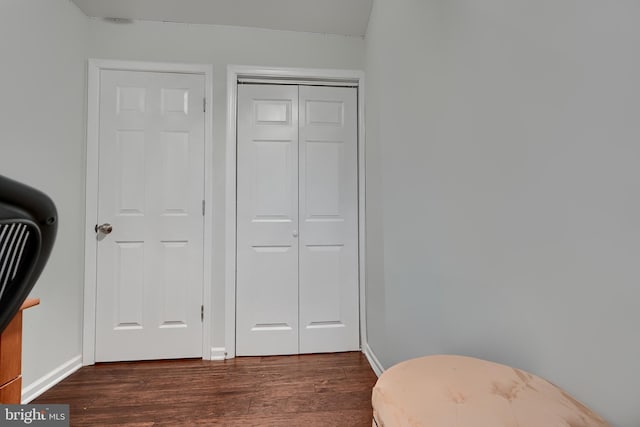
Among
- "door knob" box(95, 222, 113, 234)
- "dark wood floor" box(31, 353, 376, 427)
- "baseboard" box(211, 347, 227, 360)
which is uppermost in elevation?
"door knob" box(95, 222, 113, 234)

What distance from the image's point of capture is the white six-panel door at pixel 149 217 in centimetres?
196

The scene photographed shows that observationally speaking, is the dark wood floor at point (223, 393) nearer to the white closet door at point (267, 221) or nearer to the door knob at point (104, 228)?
the white closet door at point (267, 221)

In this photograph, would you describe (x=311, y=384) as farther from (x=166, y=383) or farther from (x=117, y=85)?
(x=117, y=85)

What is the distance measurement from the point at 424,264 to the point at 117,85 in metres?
2.29

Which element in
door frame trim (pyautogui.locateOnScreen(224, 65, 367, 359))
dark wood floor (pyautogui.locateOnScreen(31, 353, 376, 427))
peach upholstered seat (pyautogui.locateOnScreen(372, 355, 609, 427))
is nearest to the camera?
peach upholstered seat (pyautogui.locateOnScreen(372, 355, 609, 427))

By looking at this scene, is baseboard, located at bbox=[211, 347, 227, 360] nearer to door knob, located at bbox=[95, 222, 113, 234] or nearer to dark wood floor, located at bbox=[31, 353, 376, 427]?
dark wood floor, located at bbox=[31, 353, 376, 427]

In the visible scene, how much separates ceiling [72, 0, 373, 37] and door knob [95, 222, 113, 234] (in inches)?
56.3

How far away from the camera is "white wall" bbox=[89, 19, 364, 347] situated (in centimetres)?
200

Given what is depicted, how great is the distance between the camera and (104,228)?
194cm

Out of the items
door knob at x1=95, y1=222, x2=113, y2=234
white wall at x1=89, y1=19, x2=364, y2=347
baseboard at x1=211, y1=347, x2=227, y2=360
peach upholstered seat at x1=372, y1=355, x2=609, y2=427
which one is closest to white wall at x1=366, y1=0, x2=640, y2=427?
peach upholstered seat at x1=372, y1=355, x2=609, y2=427

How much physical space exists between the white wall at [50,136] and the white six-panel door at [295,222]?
102 cm

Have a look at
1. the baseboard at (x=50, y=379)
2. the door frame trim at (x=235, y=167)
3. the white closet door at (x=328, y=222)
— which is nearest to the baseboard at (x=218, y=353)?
the door frame trim at (x=235, y=167)

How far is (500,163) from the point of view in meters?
0.83

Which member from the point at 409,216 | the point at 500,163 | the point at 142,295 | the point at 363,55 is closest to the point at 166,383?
the point at 142,295
